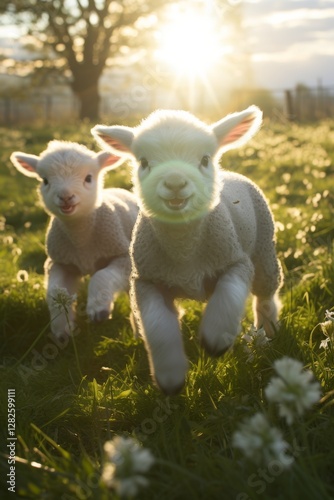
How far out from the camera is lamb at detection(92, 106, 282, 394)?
3.07 meters

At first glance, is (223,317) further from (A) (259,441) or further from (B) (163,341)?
(A) (259,441)

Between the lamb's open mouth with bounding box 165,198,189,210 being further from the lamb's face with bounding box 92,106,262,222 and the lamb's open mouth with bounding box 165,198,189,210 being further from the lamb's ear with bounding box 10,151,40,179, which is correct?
the lamb's ear with bounding box 10,151,40,179

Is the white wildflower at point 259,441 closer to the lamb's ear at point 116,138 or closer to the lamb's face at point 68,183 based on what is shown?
the lamb's ear at point 116,138

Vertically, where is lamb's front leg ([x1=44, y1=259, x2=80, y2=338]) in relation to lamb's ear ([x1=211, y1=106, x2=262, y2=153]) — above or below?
below

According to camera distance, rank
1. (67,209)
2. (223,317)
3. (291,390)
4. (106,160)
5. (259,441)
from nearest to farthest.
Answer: (259,441), (291,390), (223,317), (67,209), (106,160)

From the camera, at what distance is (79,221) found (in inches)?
191

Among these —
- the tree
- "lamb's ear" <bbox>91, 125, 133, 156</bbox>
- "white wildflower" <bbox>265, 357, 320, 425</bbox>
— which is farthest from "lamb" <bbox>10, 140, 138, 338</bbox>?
the tree

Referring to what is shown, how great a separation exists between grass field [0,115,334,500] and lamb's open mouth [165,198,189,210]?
845mm

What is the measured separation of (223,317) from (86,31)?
909 inches

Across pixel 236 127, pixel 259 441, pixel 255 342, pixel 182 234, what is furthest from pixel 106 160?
pixel 259 441

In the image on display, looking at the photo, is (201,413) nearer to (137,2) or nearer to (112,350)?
(112,350)

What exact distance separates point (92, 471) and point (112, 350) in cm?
214

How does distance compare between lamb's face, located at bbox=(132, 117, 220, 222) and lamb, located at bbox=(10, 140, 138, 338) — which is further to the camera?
lamb, located at bbox=(10, 140, 138, 338)

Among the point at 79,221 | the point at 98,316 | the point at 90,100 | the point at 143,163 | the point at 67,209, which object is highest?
the point at 143,163
